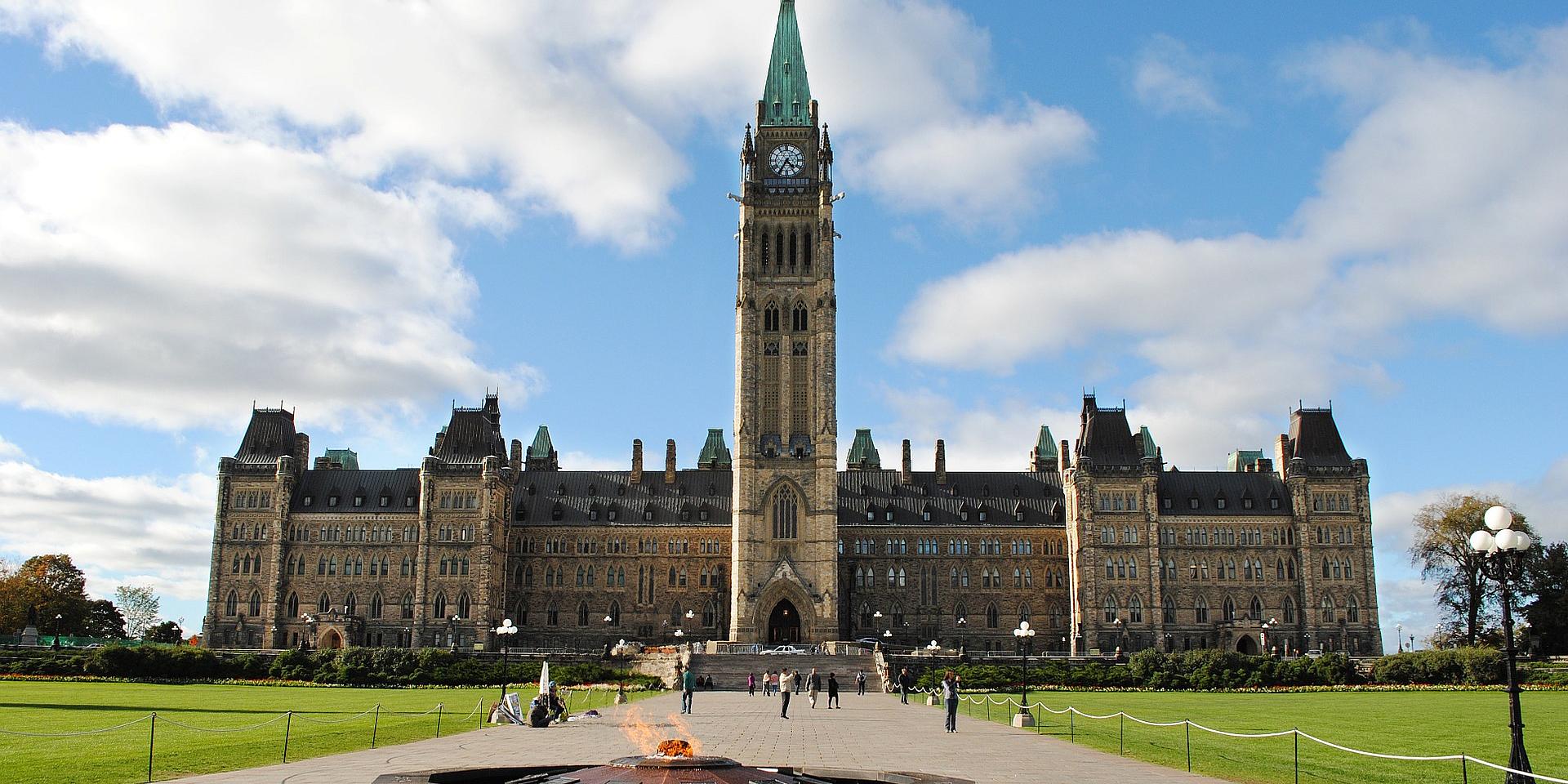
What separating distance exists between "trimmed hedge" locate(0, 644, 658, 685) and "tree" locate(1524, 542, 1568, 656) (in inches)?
2344

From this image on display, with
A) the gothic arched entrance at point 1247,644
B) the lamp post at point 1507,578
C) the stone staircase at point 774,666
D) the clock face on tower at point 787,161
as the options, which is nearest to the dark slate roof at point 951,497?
the gothic arched entrance at point 1247,644

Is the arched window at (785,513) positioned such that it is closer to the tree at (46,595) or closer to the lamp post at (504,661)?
the lamp post at (504,661)

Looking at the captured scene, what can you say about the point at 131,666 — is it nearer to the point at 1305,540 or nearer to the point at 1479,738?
the point at 1479,738

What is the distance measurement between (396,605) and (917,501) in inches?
1652

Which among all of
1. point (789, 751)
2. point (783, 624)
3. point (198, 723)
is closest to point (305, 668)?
point (198, 723)

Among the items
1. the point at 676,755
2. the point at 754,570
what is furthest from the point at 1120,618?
the point at 676,755

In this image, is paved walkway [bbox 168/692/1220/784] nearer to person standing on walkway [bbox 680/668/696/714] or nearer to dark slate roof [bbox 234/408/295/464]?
person standing on walkway [bbox 680/668/696/714]

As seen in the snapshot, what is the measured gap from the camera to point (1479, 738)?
32.3 m

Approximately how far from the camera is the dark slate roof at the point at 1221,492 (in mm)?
101438

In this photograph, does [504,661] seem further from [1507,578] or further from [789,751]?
[1507,578]

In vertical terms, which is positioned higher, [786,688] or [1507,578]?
[1507,578]

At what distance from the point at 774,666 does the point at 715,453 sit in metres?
45.6

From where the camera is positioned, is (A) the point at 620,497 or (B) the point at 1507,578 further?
(A) the point at 620,497

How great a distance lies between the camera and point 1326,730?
3638cm
